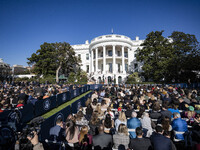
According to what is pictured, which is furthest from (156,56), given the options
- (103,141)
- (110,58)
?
(103,141)

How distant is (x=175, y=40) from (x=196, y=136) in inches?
1299

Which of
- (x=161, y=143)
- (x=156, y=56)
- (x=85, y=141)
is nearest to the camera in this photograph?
(x=161, y=143)

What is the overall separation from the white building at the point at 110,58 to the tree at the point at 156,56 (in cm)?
683

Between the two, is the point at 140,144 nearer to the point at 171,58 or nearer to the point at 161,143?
the point at 161,143

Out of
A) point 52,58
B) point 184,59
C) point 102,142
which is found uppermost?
point 52,58

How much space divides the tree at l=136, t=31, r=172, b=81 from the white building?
6.83m

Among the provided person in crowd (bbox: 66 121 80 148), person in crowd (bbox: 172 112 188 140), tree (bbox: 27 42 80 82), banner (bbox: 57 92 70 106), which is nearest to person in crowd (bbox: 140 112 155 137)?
person in crowd (bbox: 172 112 188 140)

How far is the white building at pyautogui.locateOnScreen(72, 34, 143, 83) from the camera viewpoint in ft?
106

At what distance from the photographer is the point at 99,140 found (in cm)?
322

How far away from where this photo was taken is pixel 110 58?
35.1m

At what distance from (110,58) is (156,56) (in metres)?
12.6

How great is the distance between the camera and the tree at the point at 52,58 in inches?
1335

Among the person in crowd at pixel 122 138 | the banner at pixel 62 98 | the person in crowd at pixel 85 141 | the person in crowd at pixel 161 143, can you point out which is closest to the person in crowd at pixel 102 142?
the person in crowd at pixel 122 138

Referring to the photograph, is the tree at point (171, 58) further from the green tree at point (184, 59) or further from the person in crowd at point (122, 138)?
the person in crowd at point (122, 138)
